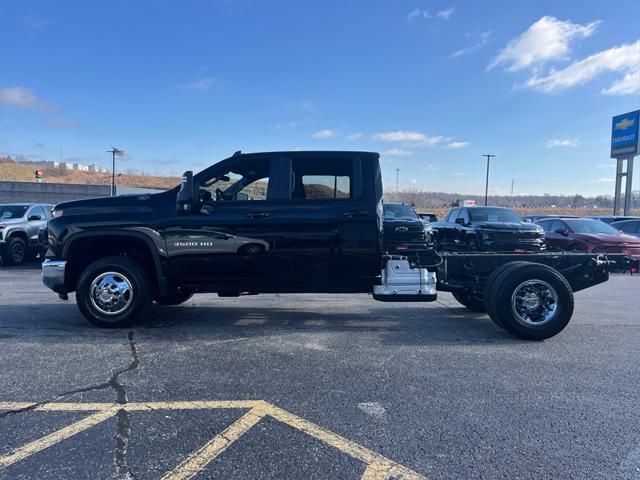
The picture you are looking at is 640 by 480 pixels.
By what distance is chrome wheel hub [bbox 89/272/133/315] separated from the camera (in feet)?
18.4

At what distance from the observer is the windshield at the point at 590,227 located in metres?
13.9

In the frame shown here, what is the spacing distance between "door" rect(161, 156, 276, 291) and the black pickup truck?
0.01m

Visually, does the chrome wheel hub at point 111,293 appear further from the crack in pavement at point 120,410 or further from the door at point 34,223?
the door at point 34,223

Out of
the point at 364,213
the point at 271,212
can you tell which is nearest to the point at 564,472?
the point at 364,213

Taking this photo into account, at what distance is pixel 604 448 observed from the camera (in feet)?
9.63

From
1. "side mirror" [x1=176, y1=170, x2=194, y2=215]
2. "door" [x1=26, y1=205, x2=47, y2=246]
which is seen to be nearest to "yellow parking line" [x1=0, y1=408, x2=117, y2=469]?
"side mirror" [x1=176, y1=170, x2=194, y2=215]

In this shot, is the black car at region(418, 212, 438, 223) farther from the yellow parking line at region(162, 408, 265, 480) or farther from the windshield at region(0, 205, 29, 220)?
the windshield at region(0, 205, 29, 220)

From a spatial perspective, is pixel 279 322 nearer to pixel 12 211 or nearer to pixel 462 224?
pixel 462 224

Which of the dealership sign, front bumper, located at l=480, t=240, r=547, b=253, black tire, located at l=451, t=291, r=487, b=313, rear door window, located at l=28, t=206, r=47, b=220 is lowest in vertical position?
black tire, located at l=451, t=291, r=487, b=313

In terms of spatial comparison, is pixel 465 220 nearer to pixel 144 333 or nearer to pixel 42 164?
pixel 144 333

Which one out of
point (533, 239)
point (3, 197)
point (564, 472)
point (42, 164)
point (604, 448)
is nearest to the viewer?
point (564, 472)

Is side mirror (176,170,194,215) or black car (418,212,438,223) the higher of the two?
side mirror (176,170,194,215)

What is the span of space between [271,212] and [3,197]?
37.1 meters

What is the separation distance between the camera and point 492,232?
10.7m
